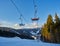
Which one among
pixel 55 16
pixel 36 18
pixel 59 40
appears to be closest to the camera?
pixel 36 18

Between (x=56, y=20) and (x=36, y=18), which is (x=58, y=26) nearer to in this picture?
(x=56, y=20)

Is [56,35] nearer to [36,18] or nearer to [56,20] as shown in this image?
[56,20]

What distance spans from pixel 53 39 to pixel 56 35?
5.96 feet

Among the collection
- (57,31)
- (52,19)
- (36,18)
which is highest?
(52,19)

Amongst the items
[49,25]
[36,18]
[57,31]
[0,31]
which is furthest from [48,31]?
[36,18]

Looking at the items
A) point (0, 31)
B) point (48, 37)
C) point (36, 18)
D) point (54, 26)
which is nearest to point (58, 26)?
point (54, 26)

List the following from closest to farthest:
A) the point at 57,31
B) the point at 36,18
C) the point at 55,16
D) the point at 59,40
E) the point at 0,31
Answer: the point at 36,18
the point at 0,31
the point at 59,40
the point at 57,31
the point at 55,16

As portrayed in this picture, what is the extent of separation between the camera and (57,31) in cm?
7231

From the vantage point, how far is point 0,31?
40062 millimetres

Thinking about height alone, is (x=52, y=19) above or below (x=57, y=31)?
above

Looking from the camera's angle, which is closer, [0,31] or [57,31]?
[0,31]

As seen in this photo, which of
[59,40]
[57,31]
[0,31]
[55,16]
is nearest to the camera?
[0,31]

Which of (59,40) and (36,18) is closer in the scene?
(36,18)

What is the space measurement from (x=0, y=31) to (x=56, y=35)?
34.4 meters
